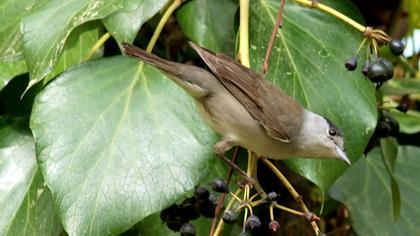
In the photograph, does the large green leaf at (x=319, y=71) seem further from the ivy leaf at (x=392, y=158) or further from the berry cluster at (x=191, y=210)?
the berry cluster at (x=191, y=210)

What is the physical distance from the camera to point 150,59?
1580mm

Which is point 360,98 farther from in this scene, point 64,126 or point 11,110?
point 11,110

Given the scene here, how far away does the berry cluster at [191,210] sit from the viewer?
1.42 m

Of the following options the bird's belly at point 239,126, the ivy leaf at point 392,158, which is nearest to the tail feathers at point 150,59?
the bird's belly at point 239,126

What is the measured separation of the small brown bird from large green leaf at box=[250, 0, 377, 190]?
0.04 meters

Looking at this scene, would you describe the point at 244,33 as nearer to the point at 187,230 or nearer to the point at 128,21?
the point at 128,21

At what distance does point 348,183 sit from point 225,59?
2.03ft

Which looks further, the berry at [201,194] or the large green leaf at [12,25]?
the large green leaf at [12,25]

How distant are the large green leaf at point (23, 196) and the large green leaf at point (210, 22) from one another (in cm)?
46

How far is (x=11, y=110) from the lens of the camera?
1.85m

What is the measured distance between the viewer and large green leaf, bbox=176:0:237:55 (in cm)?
183

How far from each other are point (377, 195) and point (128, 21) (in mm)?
847

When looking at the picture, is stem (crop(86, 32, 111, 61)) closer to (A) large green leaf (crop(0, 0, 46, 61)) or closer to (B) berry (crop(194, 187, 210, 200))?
(A) large green leaf (crop(0, 0, 46, 61))

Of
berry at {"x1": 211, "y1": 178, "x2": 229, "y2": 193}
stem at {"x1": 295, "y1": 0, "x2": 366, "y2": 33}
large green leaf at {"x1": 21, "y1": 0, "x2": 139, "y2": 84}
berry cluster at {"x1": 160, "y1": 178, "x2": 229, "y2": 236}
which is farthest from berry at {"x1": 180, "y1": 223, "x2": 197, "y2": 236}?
stem at {"x1": 295, "y1": 0, "x2": 366, "y2": 33}
